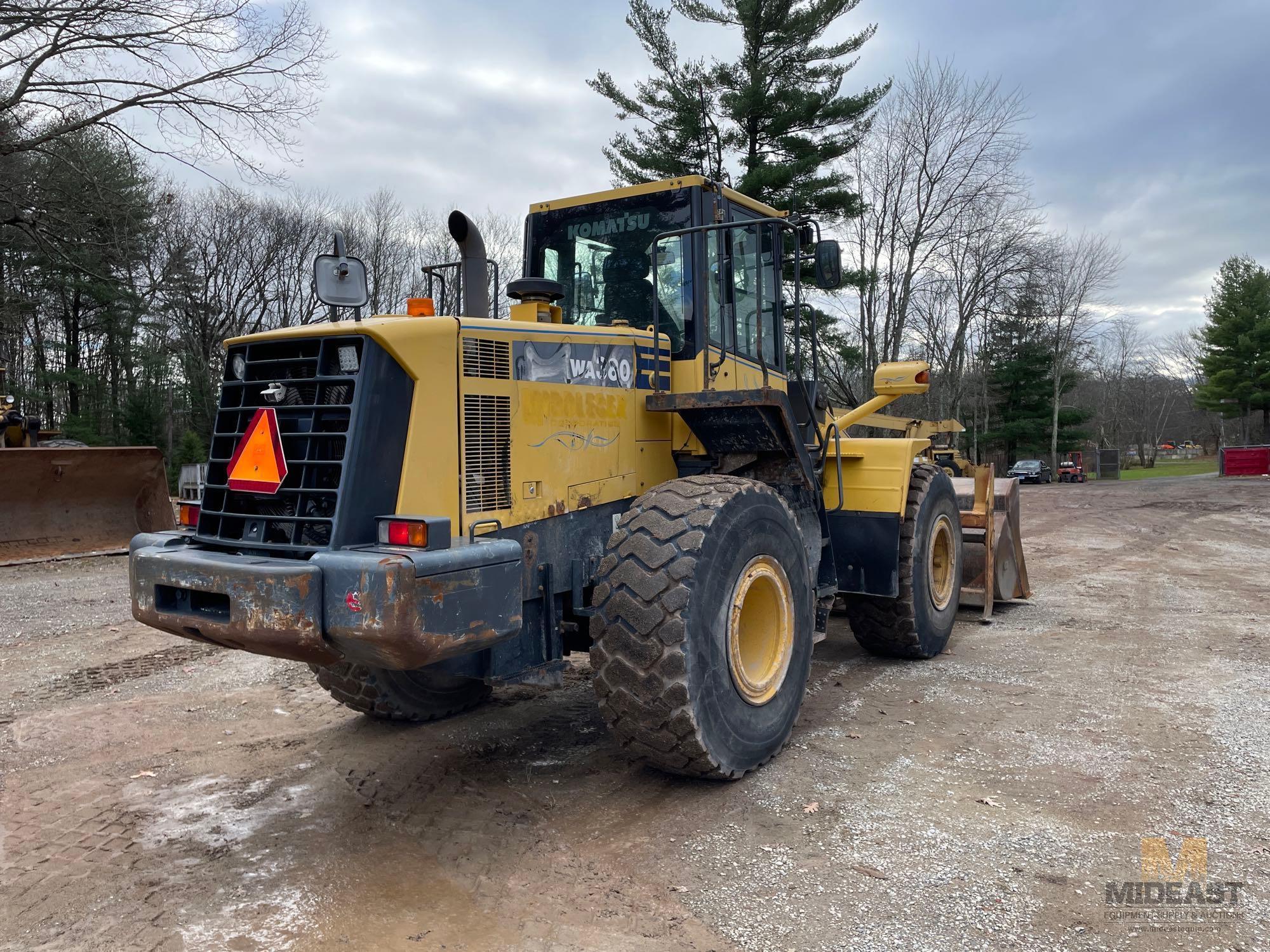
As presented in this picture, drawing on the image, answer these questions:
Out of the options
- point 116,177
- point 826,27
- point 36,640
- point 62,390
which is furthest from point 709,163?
point 62,390

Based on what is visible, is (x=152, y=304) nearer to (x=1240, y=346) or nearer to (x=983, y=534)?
(x=983, y=534)

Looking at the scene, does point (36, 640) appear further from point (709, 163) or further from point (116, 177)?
point (116, 177)

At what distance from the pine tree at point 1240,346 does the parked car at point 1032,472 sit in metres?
12.8

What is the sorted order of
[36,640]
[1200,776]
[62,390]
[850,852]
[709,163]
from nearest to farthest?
[850,852] → [1200,776] → [36,640] → [709,163] → [62,390]

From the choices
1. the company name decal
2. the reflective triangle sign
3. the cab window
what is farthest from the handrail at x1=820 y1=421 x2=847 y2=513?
the reflective triangle sign

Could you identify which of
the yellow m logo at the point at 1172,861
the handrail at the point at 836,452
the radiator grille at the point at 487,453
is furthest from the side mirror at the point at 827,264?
the yellow m logo at the point at 1172,861

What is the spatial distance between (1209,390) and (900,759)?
49905 mm

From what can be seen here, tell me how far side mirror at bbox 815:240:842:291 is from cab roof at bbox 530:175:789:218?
0.54 metres

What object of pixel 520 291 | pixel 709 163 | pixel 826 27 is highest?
pixel 826 27

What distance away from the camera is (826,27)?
2038 centimetres

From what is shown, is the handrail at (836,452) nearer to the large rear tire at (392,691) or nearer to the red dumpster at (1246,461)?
the large rear tire at (392,691)

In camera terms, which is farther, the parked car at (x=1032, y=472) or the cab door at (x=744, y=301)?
the parked car at (x=1032, y=472)

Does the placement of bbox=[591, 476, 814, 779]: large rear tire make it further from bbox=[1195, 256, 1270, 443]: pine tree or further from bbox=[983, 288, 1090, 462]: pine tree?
bbox=[1195, 256, 1270, 443]: pine tree

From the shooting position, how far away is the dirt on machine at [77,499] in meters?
10.8
